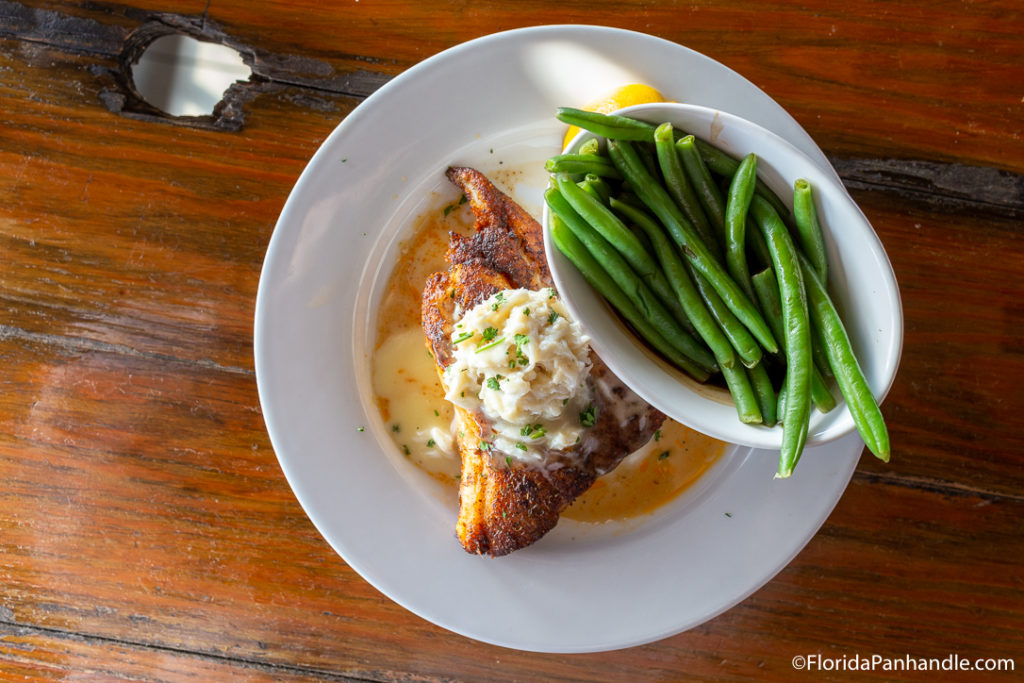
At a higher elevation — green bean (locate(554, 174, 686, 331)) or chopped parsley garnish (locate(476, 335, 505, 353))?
green bean (locate(554, 174, 686, 331))

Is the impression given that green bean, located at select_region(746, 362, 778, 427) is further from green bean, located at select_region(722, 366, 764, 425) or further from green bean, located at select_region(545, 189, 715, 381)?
green bean, located at select_region(545, 189, 715, 381)

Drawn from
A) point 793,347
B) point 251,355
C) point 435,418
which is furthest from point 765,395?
point 251,355

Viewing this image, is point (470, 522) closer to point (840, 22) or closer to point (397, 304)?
point (397, 304)

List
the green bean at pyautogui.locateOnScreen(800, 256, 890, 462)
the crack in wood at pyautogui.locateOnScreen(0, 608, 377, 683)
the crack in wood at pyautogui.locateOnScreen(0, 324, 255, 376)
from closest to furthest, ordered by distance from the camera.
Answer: the green bean at pyautogui.locateOnScreen(800, 256, 890, 462) → the crack in wood at pyautogui.locateOnScreen(0, 324, 255, 376) → the crack in wood at pyautogui.locateOnScreen(0, 608, 377, 683)

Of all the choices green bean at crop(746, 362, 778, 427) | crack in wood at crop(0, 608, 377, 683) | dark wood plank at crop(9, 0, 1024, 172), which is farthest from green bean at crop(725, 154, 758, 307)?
crack in wood at crop(0, 608, 377, 683)

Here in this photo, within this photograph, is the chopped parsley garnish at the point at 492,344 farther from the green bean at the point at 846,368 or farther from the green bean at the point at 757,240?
the green bean at the point at 846,368

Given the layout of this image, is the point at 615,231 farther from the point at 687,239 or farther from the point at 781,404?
the point at 781,404

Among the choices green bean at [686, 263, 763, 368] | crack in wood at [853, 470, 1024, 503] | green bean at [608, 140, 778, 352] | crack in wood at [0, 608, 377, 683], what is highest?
green bean at [608, 140, 778, 352]
